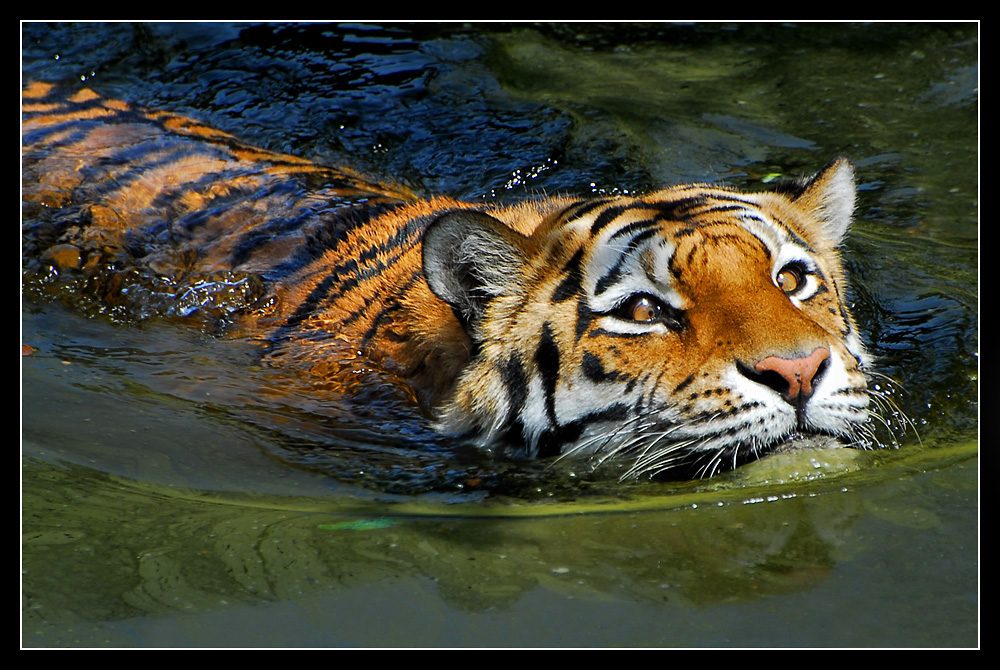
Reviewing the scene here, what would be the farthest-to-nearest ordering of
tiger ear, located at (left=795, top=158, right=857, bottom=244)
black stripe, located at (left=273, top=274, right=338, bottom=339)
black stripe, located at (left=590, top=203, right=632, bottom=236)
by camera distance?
black stripe, located at (left=273, top=274, right=338, bottom=339), tiger ear, located at (left=795, top=158, right=857, bottom=244), black stripe, located at (left=590, top=203, right=632, bottom=236)

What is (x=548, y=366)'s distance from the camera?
11.3ft

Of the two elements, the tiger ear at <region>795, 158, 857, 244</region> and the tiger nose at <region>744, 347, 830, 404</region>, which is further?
the tiger ear at <region>795, 158, 857, 244</region>

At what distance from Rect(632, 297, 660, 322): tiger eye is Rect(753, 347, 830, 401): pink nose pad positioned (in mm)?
388

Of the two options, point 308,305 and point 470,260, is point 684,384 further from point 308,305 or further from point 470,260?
point 308,305

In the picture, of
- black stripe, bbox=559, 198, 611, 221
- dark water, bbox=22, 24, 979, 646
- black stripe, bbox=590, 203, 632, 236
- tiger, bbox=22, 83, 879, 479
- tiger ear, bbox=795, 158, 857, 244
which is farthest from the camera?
tiger ear, bbox=795, 158, 857, 244

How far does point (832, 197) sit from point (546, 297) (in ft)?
3.63

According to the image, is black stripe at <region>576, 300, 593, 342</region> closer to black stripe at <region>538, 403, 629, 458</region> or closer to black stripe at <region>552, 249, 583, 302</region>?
black stripe at <region>552, 249, 583, 302</region>

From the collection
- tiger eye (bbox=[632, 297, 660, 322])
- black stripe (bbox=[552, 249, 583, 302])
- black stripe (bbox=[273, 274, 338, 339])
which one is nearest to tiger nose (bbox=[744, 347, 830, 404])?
tiger eye (bbox=[632, 297, 660, 322])

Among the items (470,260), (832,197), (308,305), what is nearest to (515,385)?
(470,260)

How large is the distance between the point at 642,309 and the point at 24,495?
1747mm

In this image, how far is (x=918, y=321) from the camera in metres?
4.63

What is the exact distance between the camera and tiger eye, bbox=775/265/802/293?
335 centimetres
